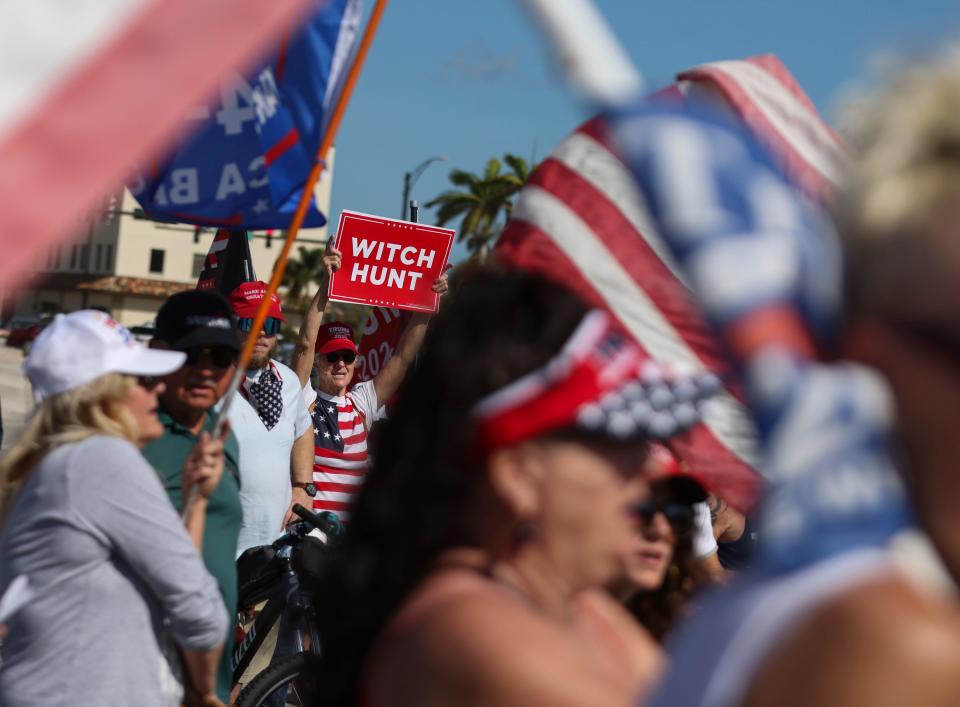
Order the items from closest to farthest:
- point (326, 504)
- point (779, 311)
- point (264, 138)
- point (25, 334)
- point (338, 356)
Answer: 1. point (779, 311)
2. point (264, 138)
3. point (326, 504)
4. point (338, 356)
5. point (25, 334)

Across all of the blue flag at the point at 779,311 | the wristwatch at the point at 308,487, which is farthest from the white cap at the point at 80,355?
the wristwatch at the point at 308,487

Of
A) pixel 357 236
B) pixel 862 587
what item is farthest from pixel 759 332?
pixel 357 236

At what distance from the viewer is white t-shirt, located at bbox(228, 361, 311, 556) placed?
6.53 m

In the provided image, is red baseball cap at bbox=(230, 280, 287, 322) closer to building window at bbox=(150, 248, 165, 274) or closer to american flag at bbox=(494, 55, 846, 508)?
american flag at bbox=(494, 55, 846, 508)

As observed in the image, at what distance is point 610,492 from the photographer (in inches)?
68.1

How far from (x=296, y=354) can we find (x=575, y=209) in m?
5.11

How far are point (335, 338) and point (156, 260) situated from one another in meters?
82.5

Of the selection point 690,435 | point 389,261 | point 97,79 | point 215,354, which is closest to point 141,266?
point 389,261

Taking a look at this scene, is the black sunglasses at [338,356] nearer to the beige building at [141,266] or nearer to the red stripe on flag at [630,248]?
the red stripe on flag at [630,248]

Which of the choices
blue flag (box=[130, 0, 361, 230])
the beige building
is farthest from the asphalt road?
the beige building

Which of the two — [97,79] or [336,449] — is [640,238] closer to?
[97,79]

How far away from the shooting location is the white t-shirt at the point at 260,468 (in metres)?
6.53

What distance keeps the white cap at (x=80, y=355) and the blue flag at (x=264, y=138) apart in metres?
0.47

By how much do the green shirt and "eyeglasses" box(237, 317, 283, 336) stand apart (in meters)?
2.78
